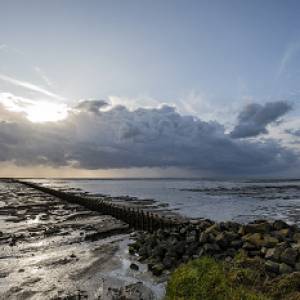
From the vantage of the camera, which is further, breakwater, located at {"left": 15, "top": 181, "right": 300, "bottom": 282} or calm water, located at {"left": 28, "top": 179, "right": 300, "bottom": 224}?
calm water, located at {"left": 28, "top": 179, "right": 300, "bottom": 224}

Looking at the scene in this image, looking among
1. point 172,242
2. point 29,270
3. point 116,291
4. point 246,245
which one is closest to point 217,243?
point 246,245

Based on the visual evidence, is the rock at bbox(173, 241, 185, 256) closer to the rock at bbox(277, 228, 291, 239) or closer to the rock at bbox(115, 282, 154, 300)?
the rock at bbox(115, 282, 154, 300)

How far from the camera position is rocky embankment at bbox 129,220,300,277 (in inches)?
436

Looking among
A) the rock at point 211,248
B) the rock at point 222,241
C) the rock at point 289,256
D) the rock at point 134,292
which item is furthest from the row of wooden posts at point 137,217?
the rock at point 289,256

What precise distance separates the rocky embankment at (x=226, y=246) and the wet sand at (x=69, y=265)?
1.01 metres

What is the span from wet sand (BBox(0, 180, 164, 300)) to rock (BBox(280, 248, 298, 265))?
4349mm

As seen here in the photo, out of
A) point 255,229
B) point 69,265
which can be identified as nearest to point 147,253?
point 69,265

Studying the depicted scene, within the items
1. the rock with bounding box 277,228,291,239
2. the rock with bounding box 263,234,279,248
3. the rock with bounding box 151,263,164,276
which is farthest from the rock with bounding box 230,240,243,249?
the rock with bounding box 151,263,164,276

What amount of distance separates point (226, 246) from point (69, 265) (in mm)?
7157

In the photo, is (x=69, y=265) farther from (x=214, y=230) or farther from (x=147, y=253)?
(x=214, y=230)

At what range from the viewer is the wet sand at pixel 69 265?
10867 mm

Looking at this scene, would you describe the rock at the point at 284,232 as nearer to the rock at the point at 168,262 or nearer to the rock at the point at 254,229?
the rock at the point at 254,229

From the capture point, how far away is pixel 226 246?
542 inches

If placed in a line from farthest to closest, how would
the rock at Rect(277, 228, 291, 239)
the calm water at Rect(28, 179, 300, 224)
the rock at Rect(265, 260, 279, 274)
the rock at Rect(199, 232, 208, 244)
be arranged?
the calm water at Rect(28, 179, 300, 224) → the rock at Rect(199, 232, 208, 244) → the rock at Rect(277, 228, 291, 239) → the rock at Rect(265, 260, 279, 274)
